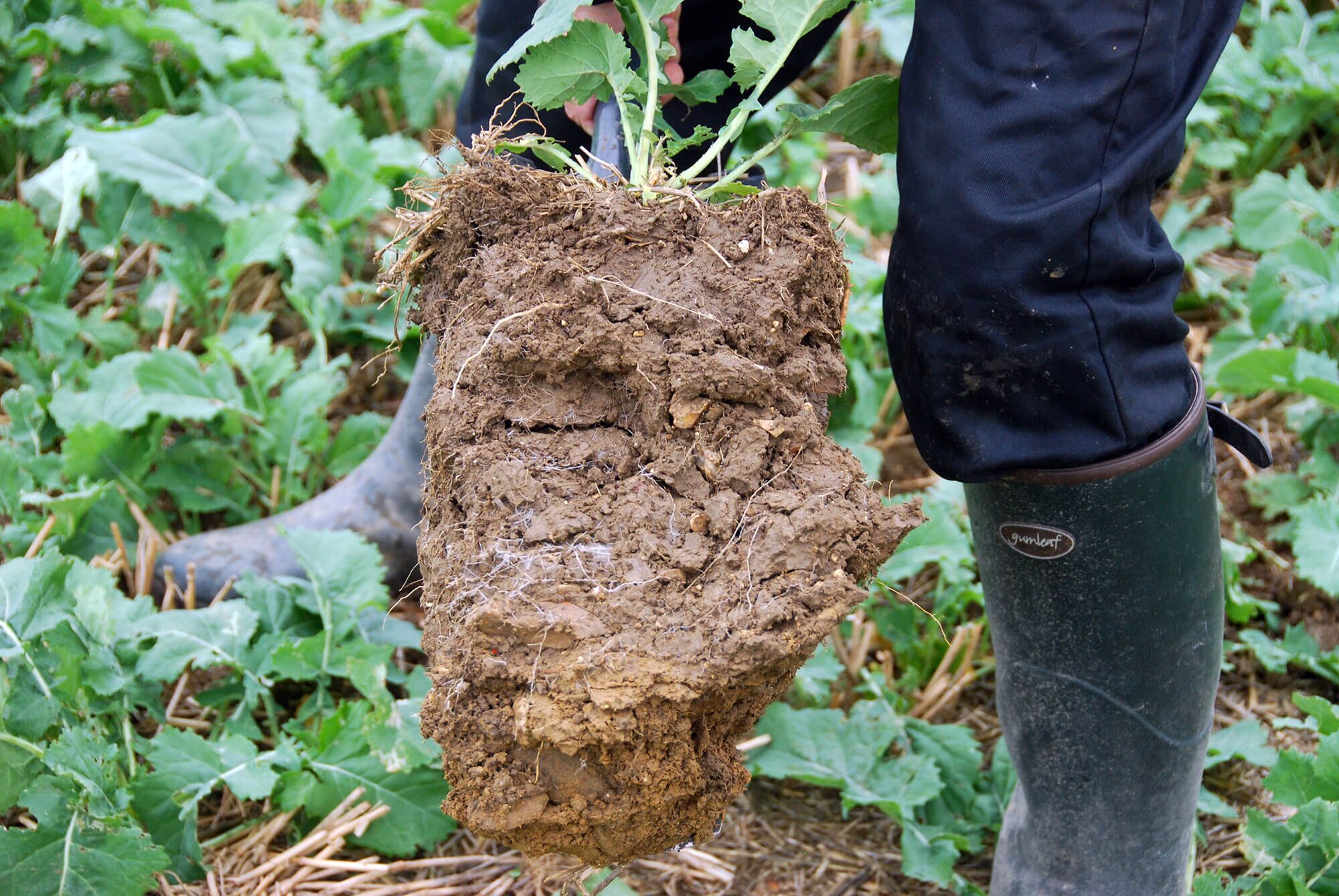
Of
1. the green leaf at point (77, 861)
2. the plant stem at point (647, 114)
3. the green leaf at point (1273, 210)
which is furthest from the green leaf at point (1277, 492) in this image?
the green leaf at point (77, 861)

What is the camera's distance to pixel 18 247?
238 centimetres

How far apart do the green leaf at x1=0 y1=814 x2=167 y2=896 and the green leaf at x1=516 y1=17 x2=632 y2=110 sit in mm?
1141

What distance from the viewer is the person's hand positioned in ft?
4.83

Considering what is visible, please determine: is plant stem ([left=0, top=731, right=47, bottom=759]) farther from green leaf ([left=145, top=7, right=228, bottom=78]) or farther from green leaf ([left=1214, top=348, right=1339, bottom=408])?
green leaf ([left=1214, top=348, right=1339, bottom=408])

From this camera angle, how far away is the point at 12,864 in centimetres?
145

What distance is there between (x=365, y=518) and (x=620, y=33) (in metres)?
1.15

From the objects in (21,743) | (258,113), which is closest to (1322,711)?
(21,743)

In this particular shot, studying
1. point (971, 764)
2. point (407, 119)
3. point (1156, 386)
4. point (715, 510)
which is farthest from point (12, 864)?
point (407, 119)

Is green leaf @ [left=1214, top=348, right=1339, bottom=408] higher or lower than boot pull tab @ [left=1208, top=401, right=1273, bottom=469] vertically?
lower

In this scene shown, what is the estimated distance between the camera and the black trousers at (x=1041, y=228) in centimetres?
114

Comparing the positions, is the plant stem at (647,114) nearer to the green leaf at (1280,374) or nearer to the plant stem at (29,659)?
the plant stem at (29,659)

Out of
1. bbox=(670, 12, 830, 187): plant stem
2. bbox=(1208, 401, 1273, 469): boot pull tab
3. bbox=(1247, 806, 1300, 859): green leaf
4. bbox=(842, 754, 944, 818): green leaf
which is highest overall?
bbox=(670, 12, 830, 187): plant stem

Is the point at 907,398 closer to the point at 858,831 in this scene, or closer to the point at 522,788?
the point at 522,788

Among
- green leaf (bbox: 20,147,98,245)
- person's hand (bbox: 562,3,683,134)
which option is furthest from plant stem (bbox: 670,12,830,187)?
green leaf (bbox: 20,147,98,245)
